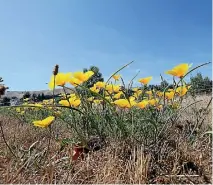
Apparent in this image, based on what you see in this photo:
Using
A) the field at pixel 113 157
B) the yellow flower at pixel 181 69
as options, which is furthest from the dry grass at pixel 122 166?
the yellow flower at pixel 181 69

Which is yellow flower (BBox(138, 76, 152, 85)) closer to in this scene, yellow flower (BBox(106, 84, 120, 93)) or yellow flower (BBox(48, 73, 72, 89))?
yellow flower (BBox(106, 84, 120, 93))

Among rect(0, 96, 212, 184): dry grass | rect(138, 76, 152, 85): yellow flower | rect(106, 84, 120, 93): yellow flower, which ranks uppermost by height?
rect(138, 76, 152, 85): yellow flower

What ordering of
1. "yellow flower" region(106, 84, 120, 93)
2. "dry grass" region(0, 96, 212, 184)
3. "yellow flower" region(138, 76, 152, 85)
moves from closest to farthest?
"dry grass" region(0, 96, 212, 184) < "yellow flower" region(106, 84, 120, 93) < "yellow flower" region(138, 76, 152, 85)

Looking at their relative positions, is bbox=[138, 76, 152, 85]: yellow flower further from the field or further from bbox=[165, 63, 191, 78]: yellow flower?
bbox=[165, 63, 191, 78]: yellow flower

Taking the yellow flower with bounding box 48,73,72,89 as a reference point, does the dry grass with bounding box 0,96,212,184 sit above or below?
below

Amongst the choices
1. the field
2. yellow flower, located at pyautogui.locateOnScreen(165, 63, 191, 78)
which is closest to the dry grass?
the field

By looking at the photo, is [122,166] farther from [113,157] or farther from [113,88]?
[113,88]

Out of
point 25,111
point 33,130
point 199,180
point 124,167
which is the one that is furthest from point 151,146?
point 25,111

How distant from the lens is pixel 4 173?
1807 millimetres

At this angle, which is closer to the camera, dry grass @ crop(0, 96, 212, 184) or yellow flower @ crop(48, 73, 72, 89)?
dry grass @ crop(0, 96, 212, 184)

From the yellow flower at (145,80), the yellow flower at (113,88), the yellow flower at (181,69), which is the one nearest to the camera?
the yellow flower at (181,69)

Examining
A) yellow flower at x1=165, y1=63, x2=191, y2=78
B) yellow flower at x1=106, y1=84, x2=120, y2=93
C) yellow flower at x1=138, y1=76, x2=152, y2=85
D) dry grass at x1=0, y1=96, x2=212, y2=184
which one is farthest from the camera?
yellow flower at x1=138, y1=76, x2=152, y2=85

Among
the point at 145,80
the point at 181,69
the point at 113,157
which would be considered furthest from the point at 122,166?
the point at 145,80

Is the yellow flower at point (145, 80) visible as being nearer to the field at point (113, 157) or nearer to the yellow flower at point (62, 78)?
the field at point (113, 157)
